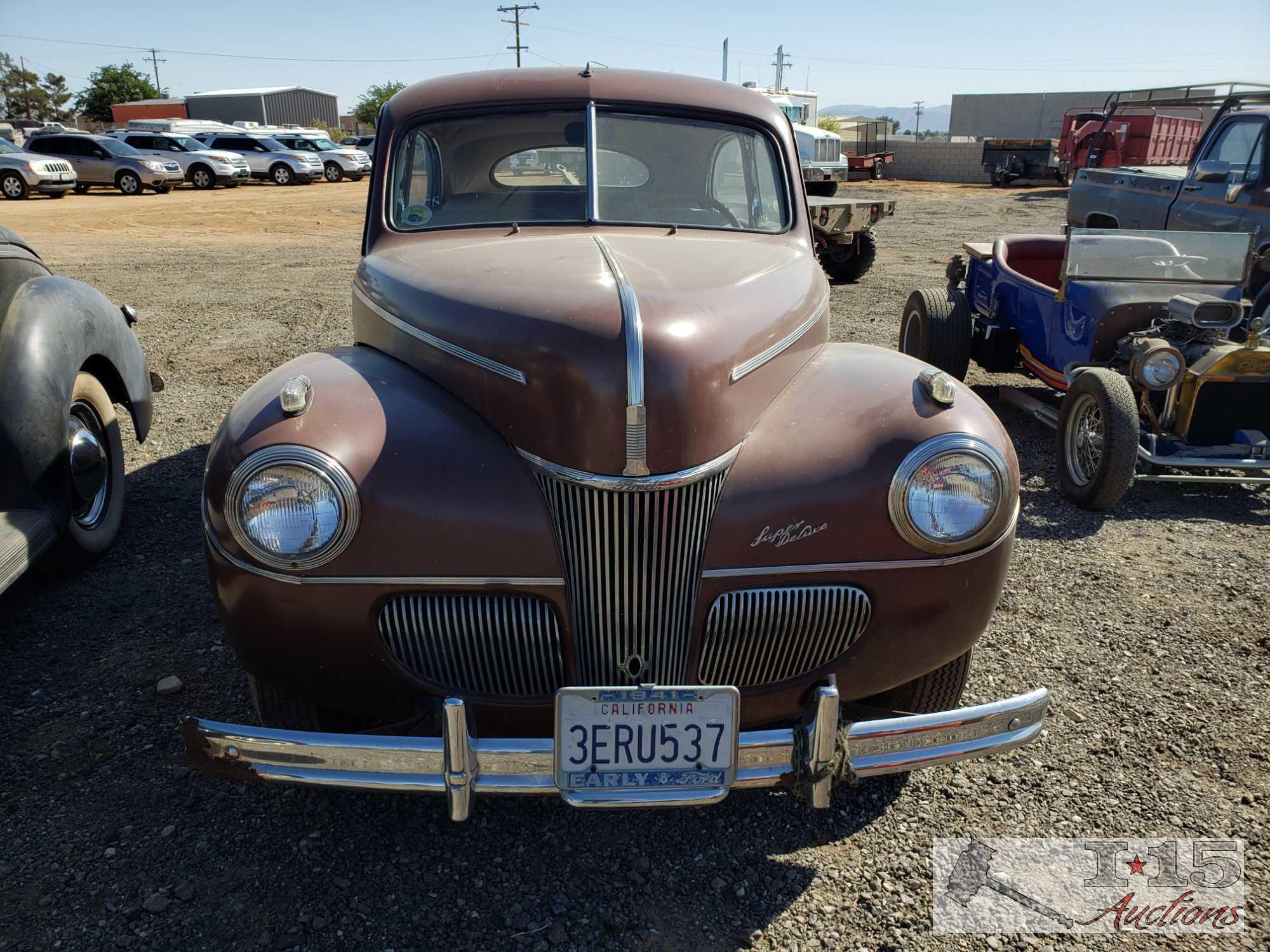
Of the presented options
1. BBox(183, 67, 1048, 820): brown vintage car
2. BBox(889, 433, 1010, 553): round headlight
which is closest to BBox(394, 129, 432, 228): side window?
BBox(183, 67, 1048, 820): brown vintage car

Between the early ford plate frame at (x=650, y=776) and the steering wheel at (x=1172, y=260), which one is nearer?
the early ford plate frame at (x=650, y=776)

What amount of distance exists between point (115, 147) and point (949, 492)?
87.9 ft

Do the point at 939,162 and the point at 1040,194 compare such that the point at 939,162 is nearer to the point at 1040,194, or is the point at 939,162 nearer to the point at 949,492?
the point at 1040,194

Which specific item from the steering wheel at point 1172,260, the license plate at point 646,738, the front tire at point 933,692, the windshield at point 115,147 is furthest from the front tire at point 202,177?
the license plate at point 646,738

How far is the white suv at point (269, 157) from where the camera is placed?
27031mm

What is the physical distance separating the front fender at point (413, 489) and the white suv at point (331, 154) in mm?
29192

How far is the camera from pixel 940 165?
33.2 metres

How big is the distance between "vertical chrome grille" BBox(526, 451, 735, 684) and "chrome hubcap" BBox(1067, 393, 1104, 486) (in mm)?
3252

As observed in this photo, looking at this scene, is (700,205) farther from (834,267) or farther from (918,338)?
(834,267)

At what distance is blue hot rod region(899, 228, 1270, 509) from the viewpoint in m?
4.60

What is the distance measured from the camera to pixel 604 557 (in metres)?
2.13

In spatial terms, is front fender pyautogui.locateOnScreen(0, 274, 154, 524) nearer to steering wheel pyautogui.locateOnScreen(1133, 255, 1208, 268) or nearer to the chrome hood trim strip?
the chrome hood trim strip

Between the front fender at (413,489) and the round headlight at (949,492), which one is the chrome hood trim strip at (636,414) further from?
the round headlight at (949,492)

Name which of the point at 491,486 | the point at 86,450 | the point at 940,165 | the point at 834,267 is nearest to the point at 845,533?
the point at 491,486
